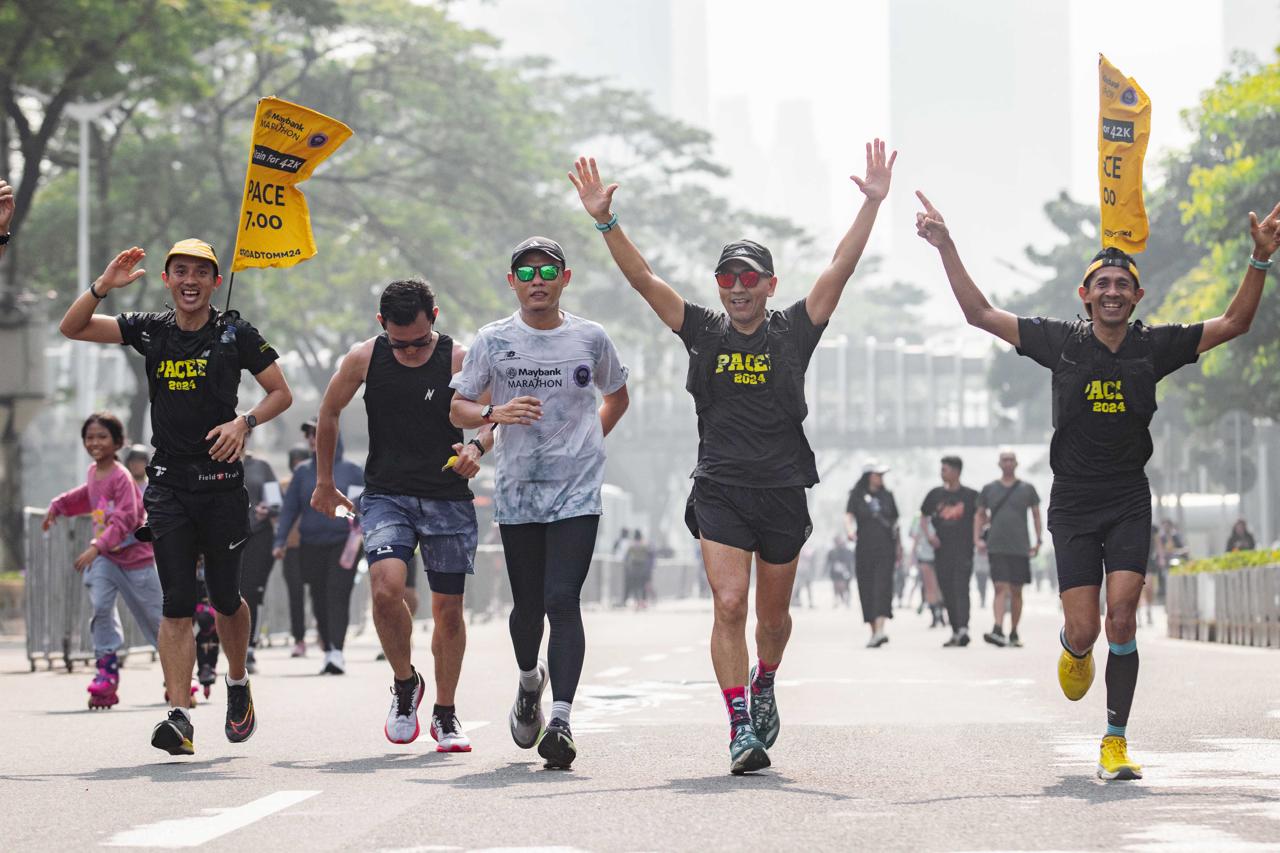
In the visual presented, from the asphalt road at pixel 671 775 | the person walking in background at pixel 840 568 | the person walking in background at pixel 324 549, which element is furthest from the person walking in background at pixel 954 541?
the person walking in background at pixel 840 568

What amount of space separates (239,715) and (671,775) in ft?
6.74

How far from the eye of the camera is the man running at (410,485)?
940cm

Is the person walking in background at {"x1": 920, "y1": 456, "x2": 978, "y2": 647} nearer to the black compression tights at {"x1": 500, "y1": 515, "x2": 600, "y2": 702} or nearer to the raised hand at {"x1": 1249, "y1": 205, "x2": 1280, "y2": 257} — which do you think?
the black compression tights at {"x1": 500, "y1": 515, "x2": 600, "y2": 702}

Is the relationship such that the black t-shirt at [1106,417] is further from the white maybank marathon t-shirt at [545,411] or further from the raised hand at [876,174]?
the white maybank marathon t-shirt at [545,411]

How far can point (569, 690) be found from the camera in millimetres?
8711

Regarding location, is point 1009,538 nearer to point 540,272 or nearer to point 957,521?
point 957,521

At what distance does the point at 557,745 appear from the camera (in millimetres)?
8531

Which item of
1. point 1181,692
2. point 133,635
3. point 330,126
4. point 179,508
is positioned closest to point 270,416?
point 179,508

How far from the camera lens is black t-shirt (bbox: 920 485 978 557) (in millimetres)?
22281

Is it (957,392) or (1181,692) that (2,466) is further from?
(957,392)

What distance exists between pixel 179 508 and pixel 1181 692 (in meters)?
6.59

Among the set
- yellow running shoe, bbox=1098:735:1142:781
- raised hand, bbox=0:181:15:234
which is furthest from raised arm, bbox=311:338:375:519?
yellow running shoe, bbox=1098:735:1142:781

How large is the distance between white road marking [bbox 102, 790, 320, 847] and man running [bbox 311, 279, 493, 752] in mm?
1749

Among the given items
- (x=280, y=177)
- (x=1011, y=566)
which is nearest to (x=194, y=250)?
(x=280, y=177)
